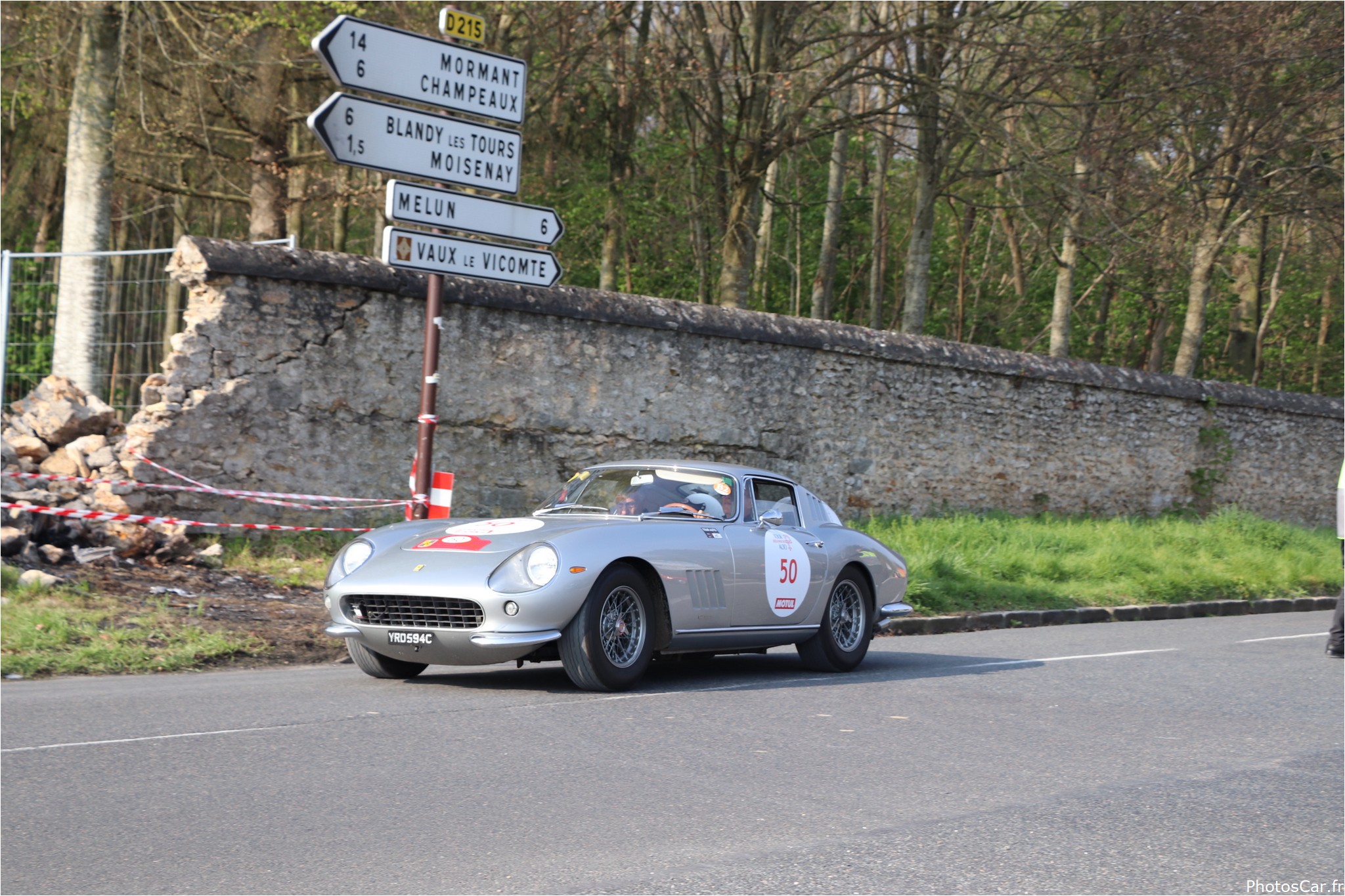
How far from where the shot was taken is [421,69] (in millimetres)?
10172

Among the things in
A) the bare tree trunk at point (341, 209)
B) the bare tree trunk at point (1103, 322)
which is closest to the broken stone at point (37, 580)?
the bare tree trunk at point (341, 209)

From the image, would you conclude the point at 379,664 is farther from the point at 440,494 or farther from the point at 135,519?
the point at 135,519

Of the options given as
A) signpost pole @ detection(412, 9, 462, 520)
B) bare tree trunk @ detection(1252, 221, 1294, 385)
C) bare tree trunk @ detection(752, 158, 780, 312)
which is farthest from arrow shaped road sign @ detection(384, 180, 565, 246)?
bare tree trunk @ detection(1252, 221, 1294, 385)

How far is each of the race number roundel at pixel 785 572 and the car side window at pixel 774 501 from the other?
224 mm

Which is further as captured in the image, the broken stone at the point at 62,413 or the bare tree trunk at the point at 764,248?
the bare tree trunk at the point at 764,248

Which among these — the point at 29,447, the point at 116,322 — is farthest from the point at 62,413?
the point at 116,322

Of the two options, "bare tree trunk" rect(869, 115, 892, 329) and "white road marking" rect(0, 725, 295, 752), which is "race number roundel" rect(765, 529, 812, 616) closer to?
"white road marking" rect(0, 725, 295, 752)

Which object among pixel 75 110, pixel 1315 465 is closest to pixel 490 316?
pixel 75 110

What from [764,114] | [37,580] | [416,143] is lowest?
[37,580]

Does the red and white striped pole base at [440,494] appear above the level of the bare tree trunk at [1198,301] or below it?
below

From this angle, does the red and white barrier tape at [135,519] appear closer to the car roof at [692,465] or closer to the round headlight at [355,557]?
the round headlight at [355,557]

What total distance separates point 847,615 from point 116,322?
28.6ft

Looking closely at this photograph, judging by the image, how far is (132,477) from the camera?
11.6m

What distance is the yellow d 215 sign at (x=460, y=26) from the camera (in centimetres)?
1038
